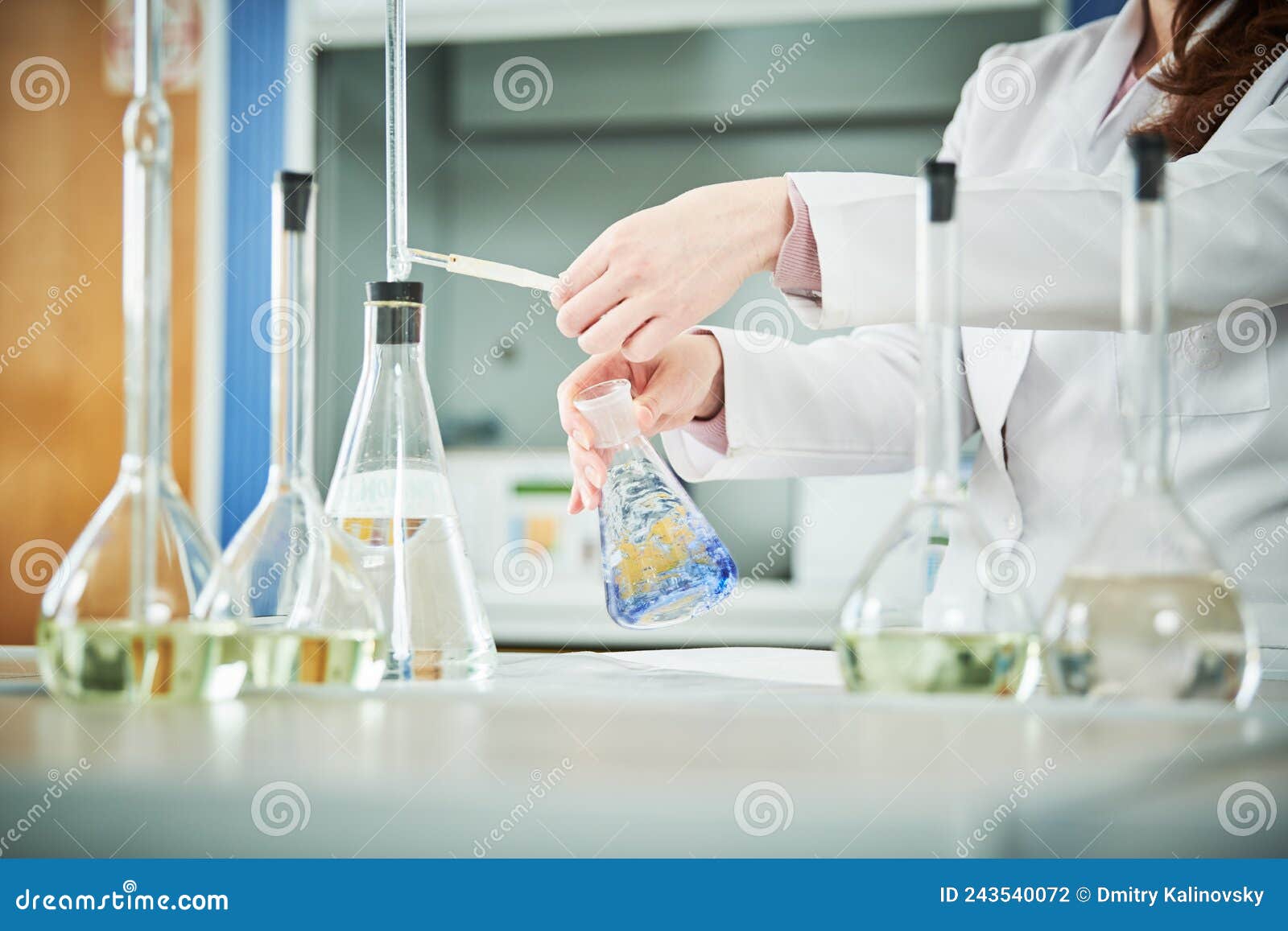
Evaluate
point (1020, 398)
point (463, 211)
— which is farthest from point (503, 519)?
point (1020, 398)

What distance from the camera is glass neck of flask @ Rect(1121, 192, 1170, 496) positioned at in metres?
0.38

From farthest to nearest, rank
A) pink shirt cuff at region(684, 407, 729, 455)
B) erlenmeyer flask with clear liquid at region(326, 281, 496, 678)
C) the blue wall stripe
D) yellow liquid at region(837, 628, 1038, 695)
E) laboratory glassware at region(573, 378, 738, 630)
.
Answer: the blue wall stripe < pink shirt cuff at region(684, 407, 729, 455) < laboratory glassware at region(573, 378, 738, 630) < erlenmeyer flask with clear liquid at region(326, 281, 496, 678) < yellow liquid at region(837, 628, 1038, 695)

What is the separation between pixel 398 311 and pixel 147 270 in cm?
23

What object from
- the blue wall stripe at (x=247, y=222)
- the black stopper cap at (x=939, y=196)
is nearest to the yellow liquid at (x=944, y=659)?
the black stopper cap at (x=939, y=196)

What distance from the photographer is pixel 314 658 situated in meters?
0.46

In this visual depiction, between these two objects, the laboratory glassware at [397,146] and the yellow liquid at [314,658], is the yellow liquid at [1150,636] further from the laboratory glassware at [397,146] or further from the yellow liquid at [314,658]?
the laboratory glassware at [397,146]

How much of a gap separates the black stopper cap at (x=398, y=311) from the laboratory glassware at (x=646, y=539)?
0.15 m

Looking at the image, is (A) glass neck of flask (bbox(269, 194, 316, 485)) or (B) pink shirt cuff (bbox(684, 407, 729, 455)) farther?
(B) pink shirt cuff (bbox(684, 407, 729, 455))

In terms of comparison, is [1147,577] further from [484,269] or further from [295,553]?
[484,269]

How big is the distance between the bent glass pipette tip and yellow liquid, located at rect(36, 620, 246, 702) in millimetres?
301

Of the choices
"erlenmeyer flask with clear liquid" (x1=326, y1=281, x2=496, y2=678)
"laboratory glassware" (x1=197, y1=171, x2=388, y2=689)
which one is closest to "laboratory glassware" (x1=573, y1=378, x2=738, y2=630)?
"erlenmeyer flask with clear liquid" (x1=326, y1=281, x2=496, y2=678)

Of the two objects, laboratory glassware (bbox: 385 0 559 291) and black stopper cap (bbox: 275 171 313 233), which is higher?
laboratory glassware (bbox: 385 0 559 291)

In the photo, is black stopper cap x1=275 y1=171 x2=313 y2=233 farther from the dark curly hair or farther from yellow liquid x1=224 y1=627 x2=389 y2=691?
the dark curly hair
